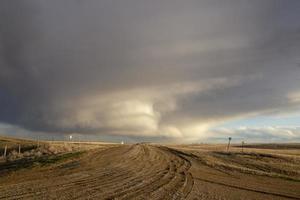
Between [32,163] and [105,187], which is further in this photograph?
[32,163]

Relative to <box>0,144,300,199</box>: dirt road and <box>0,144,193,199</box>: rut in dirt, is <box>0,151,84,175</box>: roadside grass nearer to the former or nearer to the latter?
<box>0,144,300,199</box>: dirt road

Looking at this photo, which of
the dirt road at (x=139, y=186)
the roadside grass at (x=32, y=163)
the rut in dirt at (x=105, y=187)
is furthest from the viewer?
the roadside grass at (x=32, y=163)

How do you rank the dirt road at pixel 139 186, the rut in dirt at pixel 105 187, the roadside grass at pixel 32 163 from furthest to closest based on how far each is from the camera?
1. the roadside grass at pixel 32 163
2. the dirt road at pixel 139 186
3. the rut in dirt at pixel 105 187

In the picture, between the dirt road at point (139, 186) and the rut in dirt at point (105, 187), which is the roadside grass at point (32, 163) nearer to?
the dirt road at point (139, 186)

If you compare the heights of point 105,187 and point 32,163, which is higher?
point 32,163

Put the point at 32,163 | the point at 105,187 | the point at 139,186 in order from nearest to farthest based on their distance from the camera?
the point at 105,187 → the point at 139,186 → the point at 32,163

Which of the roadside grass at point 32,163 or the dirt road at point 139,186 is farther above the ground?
the roadside grass at point 32,163

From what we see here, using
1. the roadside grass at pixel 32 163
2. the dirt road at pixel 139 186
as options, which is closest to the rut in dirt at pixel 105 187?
the dirt road at pixel 139 186

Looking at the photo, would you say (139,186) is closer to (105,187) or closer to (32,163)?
(105,187)

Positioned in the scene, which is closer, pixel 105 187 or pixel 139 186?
pixel 105 187

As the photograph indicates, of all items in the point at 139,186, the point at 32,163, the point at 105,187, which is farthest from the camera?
the point at 32,163

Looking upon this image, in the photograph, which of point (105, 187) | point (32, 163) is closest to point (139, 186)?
point (105, 187)

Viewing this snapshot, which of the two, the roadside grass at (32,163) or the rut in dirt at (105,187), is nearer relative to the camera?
the rut in dirt at (105,187)

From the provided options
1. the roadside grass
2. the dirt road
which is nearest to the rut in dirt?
the dirt road
